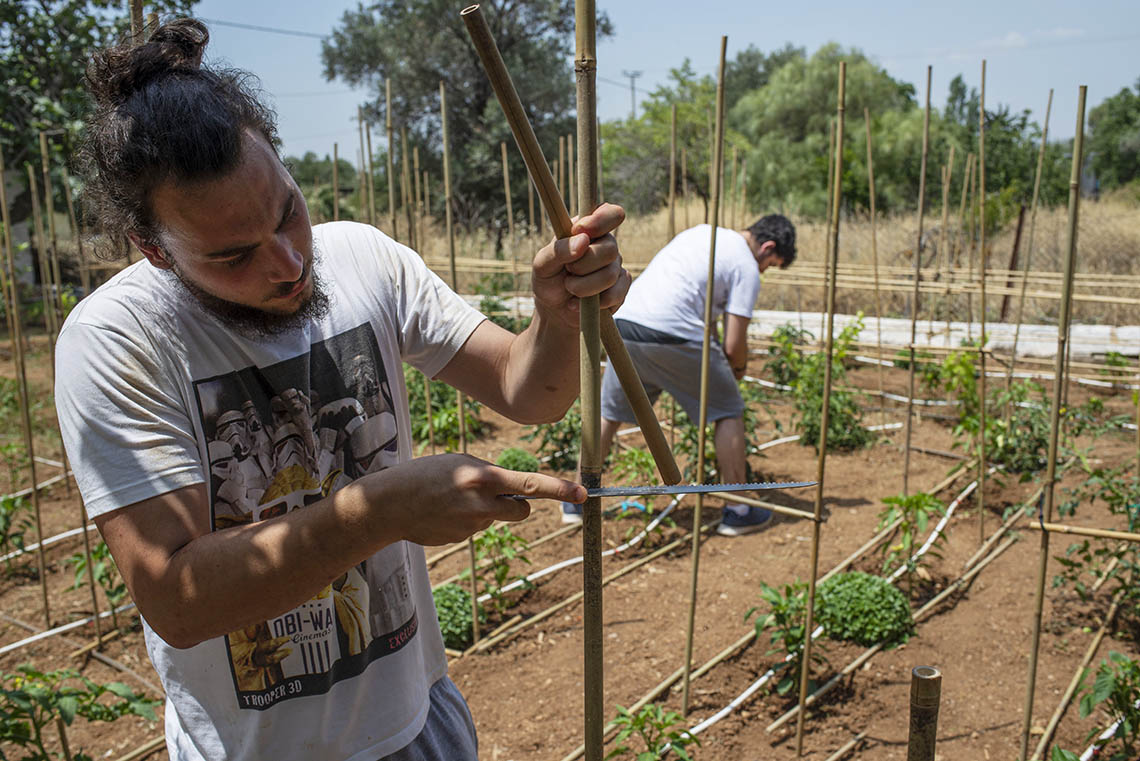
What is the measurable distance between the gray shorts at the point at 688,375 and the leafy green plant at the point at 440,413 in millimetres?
1102

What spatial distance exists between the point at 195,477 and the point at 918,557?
10.6ft

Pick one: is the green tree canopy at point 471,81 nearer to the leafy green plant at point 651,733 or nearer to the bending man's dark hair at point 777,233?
the bending man's dark hair at point 777,233

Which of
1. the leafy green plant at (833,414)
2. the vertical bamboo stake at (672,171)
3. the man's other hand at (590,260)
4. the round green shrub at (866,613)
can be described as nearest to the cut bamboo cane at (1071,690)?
the round green shrub at (866,613)

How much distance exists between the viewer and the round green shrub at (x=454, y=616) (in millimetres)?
3141

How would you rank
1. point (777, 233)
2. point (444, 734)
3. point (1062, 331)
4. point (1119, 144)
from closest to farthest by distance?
point (444, 734) < point (1062, 331) < point (777, 233) < point (1119, 144)

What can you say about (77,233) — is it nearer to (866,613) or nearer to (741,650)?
(741,650)

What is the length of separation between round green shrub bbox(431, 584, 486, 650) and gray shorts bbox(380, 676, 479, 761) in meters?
1.63

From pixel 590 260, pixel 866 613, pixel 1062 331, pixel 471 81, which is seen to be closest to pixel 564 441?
pixel 866 613

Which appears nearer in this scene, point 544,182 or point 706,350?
point 544,182

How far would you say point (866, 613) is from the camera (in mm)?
3061

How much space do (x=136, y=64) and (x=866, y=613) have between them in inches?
112

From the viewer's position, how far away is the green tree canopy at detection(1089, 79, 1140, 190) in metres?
25.5

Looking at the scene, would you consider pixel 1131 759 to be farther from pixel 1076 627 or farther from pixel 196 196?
pixel 196 196

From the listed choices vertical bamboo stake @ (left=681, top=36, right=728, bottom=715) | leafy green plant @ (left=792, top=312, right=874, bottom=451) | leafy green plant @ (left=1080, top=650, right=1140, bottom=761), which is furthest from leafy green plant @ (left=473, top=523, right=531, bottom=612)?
leafy green plant @ (left=792, top=312, right=874, bottom=451)
